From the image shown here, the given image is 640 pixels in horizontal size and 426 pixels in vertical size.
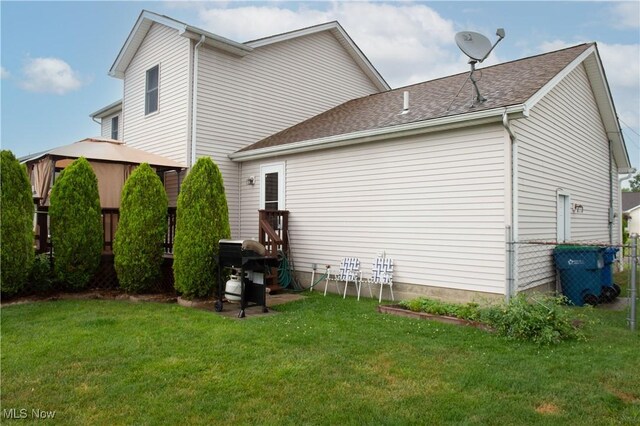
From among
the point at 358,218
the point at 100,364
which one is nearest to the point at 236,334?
the point at 100,364

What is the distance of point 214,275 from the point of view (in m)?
7.62

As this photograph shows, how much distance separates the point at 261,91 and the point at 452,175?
6.37 m

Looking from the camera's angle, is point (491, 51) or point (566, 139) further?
point (566, 139)

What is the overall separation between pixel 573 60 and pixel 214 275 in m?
7.72

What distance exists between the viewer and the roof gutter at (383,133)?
6536 mm

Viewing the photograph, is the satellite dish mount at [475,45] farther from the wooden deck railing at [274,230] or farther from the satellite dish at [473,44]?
the wooden deck railing at [274,230]

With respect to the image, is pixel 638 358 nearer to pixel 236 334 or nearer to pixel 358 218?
pixel 236 334

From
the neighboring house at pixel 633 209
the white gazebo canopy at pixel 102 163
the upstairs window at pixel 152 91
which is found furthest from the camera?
the neighboring house at pixel 633 209

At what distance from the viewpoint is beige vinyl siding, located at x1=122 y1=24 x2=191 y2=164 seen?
10.6 m

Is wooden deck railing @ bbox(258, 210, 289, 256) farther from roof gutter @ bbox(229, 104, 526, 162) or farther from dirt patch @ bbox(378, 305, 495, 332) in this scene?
dirt patch @ bbox(378, 305, 495, 332)

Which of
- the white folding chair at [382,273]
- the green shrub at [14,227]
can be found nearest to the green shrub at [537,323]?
the white folding chair at [382,273]

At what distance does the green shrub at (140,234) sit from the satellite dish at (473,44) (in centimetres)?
610

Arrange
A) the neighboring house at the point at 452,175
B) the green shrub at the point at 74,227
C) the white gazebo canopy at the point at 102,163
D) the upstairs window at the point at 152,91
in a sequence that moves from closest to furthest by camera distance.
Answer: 1. the neighboring house at the point at 452,175
2. the green shrub at the point at 74,227
3. the white gazebo canopy at the point at 102,163
4. the upstairs window at the point at 152,91

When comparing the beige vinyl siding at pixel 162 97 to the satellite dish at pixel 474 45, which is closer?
the satellite dish at pixel 474 45
